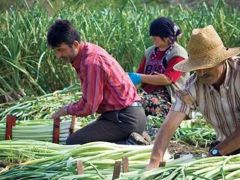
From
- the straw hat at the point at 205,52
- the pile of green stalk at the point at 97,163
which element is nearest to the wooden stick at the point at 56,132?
the pile of green stalk at the point at 97,163

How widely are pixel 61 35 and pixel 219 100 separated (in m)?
1.81

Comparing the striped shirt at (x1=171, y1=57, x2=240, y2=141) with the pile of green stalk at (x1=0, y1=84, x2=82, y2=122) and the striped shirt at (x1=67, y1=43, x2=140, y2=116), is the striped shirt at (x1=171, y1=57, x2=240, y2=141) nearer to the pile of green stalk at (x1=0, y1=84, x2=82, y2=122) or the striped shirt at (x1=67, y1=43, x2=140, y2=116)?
the striped shirt at (x1=67, y1=43, x2=140, y2=116)

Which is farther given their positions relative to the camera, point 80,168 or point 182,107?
point 80,168

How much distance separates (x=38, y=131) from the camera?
6.81m

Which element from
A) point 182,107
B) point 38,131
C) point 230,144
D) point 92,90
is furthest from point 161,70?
point 230,144

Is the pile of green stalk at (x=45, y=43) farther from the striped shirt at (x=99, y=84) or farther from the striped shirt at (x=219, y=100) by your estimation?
the striped shirt at (x=219, y=100)

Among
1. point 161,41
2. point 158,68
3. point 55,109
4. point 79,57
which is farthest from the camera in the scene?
point 55,109

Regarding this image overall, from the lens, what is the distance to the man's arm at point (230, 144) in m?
4.48

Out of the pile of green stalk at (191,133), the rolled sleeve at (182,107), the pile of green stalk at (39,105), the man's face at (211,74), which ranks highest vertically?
the man's face at (211,74)

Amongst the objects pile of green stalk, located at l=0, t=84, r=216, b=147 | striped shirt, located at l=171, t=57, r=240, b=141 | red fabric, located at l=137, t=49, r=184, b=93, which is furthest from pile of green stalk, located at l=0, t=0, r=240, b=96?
striped shirt, located at l=171, t=57, r=240, b=141

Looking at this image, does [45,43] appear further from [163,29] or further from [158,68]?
[163,29]

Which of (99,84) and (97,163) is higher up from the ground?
(99,84)

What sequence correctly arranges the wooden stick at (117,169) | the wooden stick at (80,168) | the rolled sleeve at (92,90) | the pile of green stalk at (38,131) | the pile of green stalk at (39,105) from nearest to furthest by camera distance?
the wooden stick at (117,169) < the wooden stick at (80,168) < the rolled sleeve at (92,90) < the pile of green stalk at (38,131) < the pile of green stalk at (39,105)

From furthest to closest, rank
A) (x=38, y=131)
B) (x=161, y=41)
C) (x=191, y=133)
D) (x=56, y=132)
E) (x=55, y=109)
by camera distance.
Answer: (x=55, y=109)
(x=161, y=41)
(x=191, y=133)
(x=38, y=131)
(x=56, y=132)
